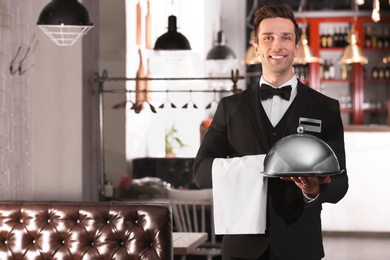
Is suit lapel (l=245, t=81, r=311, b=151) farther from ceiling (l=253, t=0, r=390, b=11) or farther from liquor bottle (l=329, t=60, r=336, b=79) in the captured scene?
liquor bottle (l=329, t=60, r=336, b=79)

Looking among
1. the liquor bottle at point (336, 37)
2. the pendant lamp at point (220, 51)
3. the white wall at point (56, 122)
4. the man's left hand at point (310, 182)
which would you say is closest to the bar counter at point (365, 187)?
the pendant lamp at point (220, 51)

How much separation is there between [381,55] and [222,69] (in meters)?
3.00

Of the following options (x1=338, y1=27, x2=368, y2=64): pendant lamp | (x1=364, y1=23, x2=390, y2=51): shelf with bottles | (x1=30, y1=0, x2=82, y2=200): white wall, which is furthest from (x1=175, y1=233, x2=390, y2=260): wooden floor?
(x1=364, y1=23, x2=390, y2=51): shelf with bottles

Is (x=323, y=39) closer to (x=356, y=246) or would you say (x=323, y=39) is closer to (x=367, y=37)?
(x=367, y=37)

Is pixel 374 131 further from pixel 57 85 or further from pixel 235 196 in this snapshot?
pixel 235 196

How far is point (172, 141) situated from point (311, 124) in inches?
144

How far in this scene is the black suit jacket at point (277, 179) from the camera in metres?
2.16

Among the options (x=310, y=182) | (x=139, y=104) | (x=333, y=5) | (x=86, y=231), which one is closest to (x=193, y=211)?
(x=139, y=104)

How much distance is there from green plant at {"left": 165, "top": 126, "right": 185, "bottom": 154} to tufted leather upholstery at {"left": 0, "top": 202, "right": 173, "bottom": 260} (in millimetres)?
2056

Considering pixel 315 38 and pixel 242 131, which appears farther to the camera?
pixel 315 38

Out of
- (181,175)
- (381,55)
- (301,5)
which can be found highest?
(301,5)

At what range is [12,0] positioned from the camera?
5.30 meters

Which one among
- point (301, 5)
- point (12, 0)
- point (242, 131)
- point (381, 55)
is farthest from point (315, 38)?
point (242, 131)

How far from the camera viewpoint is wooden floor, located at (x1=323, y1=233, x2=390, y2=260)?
559 cm
